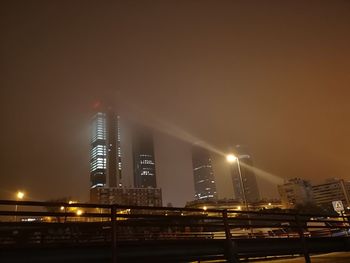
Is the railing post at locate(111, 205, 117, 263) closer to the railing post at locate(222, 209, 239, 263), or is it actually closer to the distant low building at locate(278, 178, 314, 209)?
the railing post at locate(222, 209, 239, 263)

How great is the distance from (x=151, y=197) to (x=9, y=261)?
612 feet

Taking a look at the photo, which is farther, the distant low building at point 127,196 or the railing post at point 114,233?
the distant low building at point 127,196

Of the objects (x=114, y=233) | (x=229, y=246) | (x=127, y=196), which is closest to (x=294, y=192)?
(x=127, y=196)

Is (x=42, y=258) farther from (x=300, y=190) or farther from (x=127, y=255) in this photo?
(x=300, y=190)

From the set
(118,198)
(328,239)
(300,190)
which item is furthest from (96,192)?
(328,239)

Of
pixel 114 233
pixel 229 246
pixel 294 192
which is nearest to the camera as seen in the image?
pixel 114 233

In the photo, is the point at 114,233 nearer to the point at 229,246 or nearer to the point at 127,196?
the point at 229,246

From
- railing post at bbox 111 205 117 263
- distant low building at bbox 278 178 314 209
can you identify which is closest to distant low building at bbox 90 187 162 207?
distant low building at bbox 278 178 314 209

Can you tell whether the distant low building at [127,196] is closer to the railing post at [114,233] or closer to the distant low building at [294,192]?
the distant low building at [294,192]

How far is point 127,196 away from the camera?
18175 centimetres

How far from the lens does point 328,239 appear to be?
11812mm

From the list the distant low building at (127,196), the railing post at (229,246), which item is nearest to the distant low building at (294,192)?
the distant low building at (127,196)

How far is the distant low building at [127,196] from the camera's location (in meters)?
180

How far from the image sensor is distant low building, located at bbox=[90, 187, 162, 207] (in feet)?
590
